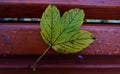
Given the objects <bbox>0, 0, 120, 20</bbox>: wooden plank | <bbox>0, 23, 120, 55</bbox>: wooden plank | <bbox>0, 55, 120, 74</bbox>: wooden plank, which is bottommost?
<bbox>0, 55, 120, 74</bbox>: wooden plank

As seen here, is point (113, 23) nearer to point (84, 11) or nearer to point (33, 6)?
point (84, 11)

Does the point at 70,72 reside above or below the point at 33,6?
below

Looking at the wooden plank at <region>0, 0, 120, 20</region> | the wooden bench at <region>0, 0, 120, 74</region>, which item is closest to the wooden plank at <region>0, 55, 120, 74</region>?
the wooden bench at <region>0, 0, 120, 74</region>

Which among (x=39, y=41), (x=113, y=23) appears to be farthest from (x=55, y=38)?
(x=113, y=23)

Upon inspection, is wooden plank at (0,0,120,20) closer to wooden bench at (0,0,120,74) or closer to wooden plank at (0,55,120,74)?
wooden bench at (0,0,120,74)

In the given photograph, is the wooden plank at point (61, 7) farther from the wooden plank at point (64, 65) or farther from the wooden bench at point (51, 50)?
the wooden plank at point (64, 65)

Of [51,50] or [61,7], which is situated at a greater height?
[61,7]

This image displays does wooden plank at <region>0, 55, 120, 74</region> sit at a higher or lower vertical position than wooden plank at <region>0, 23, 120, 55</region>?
lower
